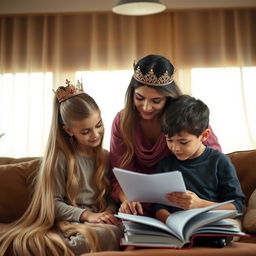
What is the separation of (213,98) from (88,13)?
1.39m

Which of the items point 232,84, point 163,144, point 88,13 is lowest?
point 163,144

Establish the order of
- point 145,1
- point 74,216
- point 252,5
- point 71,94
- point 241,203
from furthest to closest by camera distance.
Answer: point 252,5
point 145,1
point 71,94
point 74,216
point 241,203

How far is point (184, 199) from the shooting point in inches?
61.0

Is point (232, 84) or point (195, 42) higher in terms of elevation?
point (195, 42)

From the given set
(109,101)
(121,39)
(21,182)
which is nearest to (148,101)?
(21,182)

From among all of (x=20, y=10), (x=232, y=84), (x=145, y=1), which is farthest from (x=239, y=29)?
(x=20, y=10)

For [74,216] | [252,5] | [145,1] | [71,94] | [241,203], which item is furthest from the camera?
[252,5]

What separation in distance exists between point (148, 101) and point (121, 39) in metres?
2.30

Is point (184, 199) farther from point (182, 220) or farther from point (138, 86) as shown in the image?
point (138, 86)

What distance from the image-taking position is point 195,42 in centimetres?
409

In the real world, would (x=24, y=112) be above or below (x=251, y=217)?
above

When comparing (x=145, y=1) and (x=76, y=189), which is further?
(x=145, y=1)

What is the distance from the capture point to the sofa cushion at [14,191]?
2.30m

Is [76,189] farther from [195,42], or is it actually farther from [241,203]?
[195,42]
